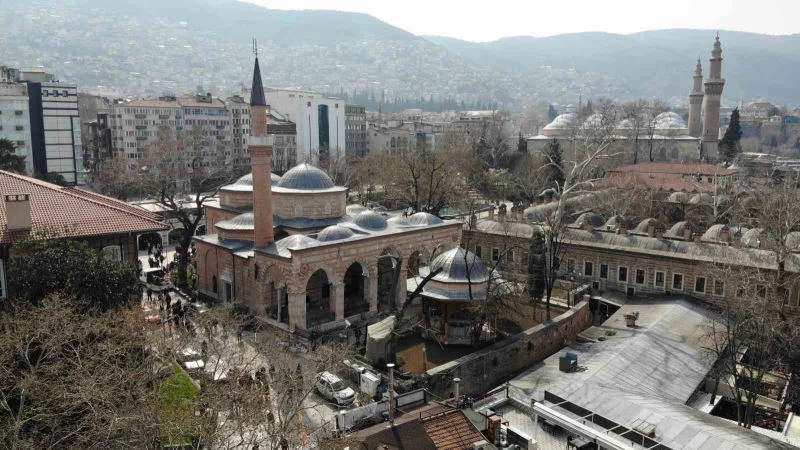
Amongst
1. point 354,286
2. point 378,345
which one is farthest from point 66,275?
point 354,286

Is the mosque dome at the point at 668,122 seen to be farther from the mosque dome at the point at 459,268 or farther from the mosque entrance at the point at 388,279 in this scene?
the mosque dome at the point at 459,268

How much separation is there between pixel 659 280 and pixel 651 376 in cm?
912

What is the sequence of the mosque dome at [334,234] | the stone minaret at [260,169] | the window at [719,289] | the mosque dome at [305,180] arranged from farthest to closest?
the mosque dome at [305,180], the window at [719,289], the stone minaret at [260,169], the mosque dome at [334,234]

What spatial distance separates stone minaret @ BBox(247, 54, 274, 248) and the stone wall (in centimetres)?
962

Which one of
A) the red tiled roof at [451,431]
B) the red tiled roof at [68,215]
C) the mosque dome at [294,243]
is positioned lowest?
the red tiled roof at [451,431]

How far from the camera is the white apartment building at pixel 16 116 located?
5072 centimetres

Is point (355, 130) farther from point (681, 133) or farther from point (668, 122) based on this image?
point (681, 133)

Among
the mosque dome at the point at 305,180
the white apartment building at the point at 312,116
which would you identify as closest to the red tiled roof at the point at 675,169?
the mosque dome at the point at 305,180

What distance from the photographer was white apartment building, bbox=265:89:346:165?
76.8 metres

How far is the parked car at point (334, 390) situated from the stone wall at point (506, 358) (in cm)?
245

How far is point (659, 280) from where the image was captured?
2748cm

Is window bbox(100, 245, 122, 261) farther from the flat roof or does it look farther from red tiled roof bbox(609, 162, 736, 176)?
red tiled roof bbox(609, 162, 736, 176)

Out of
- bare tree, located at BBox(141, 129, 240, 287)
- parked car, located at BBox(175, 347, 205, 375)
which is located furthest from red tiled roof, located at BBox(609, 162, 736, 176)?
parked car, located at BBox(175, 347, 205, 375)

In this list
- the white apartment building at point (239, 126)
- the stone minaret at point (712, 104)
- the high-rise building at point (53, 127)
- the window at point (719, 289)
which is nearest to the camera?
the window at point (719, 289)
